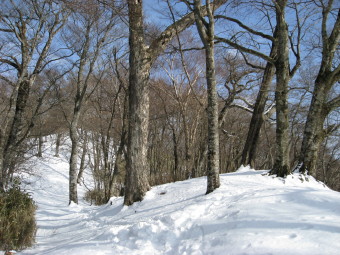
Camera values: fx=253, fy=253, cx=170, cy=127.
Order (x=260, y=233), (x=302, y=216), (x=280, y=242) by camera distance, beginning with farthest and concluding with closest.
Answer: (x=302, y=216) → (x=260, y=233) → (x=280, y=242)

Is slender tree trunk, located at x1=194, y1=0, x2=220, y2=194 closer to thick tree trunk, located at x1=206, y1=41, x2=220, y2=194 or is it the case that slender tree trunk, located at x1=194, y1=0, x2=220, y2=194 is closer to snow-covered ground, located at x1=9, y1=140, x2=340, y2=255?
thick tree trunk, located at x1=206, y1=41, x2=220, y2=194

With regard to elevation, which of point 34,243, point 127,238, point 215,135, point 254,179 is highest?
point 215,135

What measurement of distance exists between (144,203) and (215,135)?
92.3 inches

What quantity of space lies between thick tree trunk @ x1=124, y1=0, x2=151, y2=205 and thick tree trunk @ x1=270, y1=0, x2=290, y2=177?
332cm

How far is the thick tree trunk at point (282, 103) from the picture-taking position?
6.26 m

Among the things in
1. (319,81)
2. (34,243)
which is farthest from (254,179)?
(34,243)

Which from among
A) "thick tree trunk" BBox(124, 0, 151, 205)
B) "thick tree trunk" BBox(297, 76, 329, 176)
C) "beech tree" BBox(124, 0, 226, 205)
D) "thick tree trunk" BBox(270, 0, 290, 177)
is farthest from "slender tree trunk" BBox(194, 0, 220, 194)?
"thick tree trunk" BBox(297, 76, 329, 176)

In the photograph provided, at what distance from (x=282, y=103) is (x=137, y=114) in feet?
11.9

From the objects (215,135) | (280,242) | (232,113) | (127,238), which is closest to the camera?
(280,242)

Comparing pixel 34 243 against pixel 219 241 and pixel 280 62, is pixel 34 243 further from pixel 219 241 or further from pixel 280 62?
pixel 280 62

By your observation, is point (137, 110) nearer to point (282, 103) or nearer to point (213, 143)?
point (213, 143)

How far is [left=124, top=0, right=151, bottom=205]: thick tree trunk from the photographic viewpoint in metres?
6.21

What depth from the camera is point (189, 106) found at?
14.6m

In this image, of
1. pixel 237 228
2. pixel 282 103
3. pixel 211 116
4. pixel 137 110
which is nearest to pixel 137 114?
pixel 137 110
